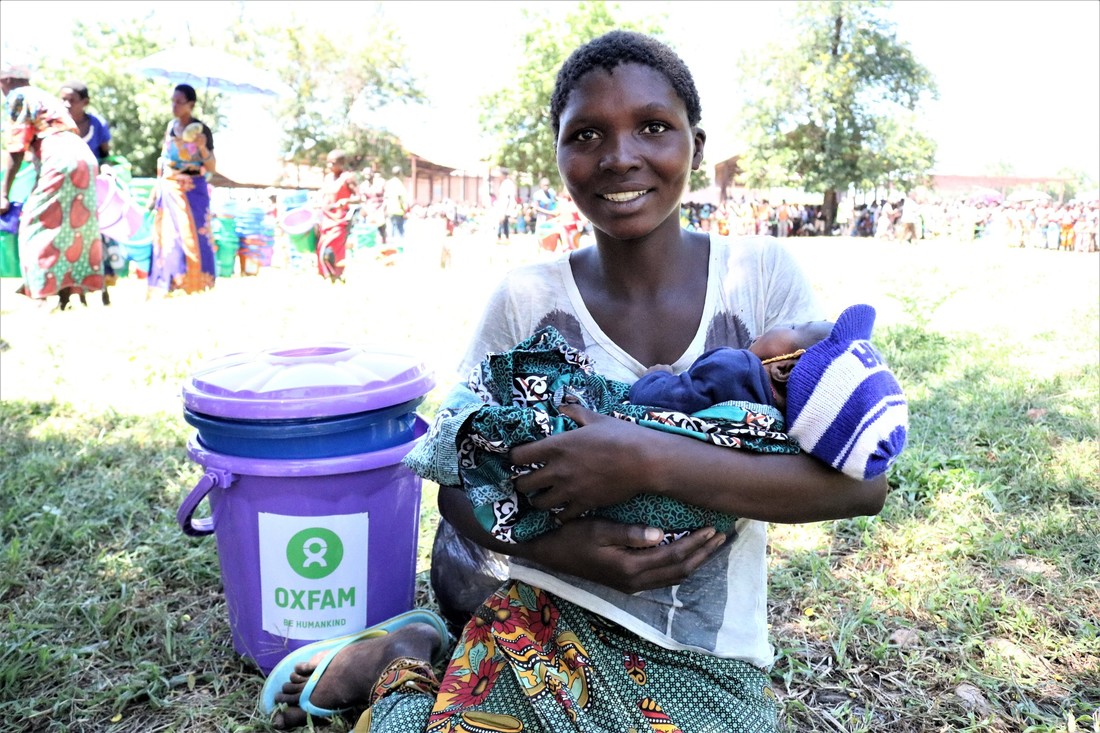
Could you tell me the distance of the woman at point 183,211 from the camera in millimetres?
7535

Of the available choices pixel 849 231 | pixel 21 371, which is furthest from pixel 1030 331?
pixel 849 231

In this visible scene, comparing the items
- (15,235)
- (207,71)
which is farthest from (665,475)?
(207,71)

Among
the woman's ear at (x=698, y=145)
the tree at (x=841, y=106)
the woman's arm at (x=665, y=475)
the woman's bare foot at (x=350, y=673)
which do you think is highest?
the tree at (x=841, y=106)

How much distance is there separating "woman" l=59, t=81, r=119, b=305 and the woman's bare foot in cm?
642

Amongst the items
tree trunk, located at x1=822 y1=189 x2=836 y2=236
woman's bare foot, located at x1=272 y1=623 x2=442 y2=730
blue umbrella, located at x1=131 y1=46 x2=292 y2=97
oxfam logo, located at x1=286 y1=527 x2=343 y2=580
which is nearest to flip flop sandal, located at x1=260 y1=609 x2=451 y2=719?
woman's bare foot, located at x1=272 y1=623 x2=442 y2=730

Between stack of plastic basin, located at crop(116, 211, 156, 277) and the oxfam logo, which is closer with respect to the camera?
the oxfam logo

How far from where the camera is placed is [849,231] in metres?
29.8

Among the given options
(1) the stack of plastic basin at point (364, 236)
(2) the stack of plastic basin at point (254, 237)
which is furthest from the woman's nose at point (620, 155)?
(1) the stack of plastic basin at point (364, 236)

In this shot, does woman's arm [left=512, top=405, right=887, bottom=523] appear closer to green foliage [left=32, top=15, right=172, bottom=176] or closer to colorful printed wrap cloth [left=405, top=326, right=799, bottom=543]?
colorful printed wrap cloth [left=405, top=326, right=799, bottom=543]

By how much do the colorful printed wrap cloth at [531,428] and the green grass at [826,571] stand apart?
2.76ft

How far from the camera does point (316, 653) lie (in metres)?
1.82

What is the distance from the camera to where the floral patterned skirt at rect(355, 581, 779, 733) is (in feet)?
4.28

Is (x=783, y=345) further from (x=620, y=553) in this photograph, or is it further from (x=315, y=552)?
(x=315, y=552)

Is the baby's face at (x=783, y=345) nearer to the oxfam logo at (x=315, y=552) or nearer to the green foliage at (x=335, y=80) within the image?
the oxfam logo at (x=315, y=552)
